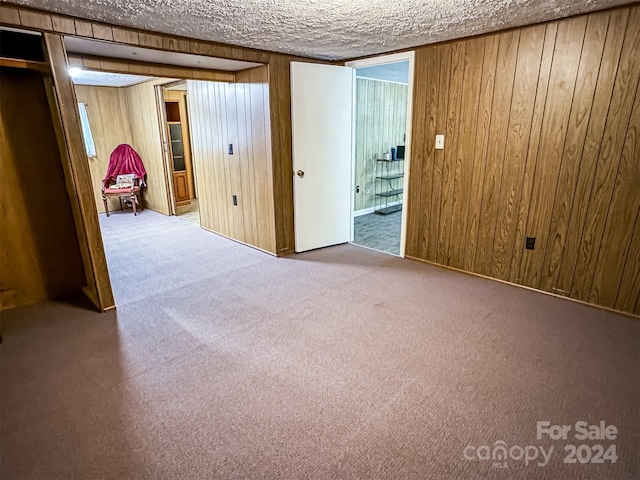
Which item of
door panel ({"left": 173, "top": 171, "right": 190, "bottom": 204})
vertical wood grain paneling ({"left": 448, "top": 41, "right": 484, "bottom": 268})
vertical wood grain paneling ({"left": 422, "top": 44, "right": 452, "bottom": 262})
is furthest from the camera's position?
door panel ({"left": 173, "top": 171, "right": 190, "bottom": 204})

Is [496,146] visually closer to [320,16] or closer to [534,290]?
[534,290]

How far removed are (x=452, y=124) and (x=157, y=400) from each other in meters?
3.17

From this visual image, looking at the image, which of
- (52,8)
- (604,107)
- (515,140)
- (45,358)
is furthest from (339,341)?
(52,8)

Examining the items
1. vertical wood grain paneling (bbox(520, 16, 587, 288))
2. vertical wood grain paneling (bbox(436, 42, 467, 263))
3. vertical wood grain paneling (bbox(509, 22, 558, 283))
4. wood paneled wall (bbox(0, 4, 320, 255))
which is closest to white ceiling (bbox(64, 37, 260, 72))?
wood paneled wall (bbox(0, 4, 320, 255))

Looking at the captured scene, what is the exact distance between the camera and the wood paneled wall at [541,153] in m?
2.53

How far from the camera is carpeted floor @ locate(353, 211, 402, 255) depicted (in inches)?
176

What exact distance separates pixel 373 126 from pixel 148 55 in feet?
12.0

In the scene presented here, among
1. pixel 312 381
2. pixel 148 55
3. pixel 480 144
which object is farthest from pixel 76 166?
pixel 480 144

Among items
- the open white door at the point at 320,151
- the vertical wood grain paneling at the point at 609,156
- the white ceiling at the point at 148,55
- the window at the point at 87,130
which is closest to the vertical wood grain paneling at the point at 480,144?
the vertical wood grain paneling at the point at 609,156

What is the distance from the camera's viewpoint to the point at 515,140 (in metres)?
3.01

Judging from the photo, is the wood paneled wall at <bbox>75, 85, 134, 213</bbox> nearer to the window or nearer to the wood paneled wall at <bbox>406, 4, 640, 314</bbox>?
the window

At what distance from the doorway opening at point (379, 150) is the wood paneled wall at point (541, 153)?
66.6 inches

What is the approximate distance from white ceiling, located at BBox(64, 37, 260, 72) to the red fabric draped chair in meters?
3.19

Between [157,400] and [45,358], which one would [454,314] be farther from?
[45,358]
